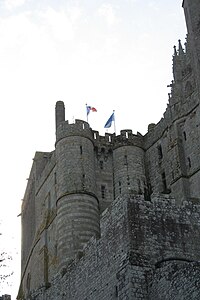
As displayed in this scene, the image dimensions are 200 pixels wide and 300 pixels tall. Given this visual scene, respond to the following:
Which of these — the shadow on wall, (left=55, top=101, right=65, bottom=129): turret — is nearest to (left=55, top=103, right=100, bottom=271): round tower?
(left=55, top=101, right=65, bottom=129): turret

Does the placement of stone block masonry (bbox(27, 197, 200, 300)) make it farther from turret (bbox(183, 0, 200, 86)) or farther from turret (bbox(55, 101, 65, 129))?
turret (bbox(55, 101, 65, 129))

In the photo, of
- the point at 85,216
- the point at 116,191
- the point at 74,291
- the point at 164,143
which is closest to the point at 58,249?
the point at 85,216

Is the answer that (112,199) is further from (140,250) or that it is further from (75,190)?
(140,250)

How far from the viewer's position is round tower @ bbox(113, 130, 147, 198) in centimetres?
4069

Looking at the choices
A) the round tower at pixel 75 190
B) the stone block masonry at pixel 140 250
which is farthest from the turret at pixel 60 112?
the stone block masonry at pixel 140 250

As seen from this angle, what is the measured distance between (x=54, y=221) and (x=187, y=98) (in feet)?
35.2

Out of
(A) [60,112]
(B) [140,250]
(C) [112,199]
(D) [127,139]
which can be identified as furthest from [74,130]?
(B) [140,250]

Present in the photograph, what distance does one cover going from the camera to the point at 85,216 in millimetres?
37500

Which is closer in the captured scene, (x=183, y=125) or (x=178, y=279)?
(x=178, y=279)

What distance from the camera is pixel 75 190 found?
38.3 meters

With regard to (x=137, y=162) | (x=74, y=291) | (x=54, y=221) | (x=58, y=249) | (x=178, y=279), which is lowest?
(x=178, y=279)

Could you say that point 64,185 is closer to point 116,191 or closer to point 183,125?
point 116,191

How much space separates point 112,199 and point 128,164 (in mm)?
2630

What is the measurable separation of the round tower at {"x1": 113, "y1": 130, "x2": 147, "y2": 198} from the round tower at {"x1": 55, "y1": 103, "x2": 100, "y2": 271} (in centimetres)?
183
